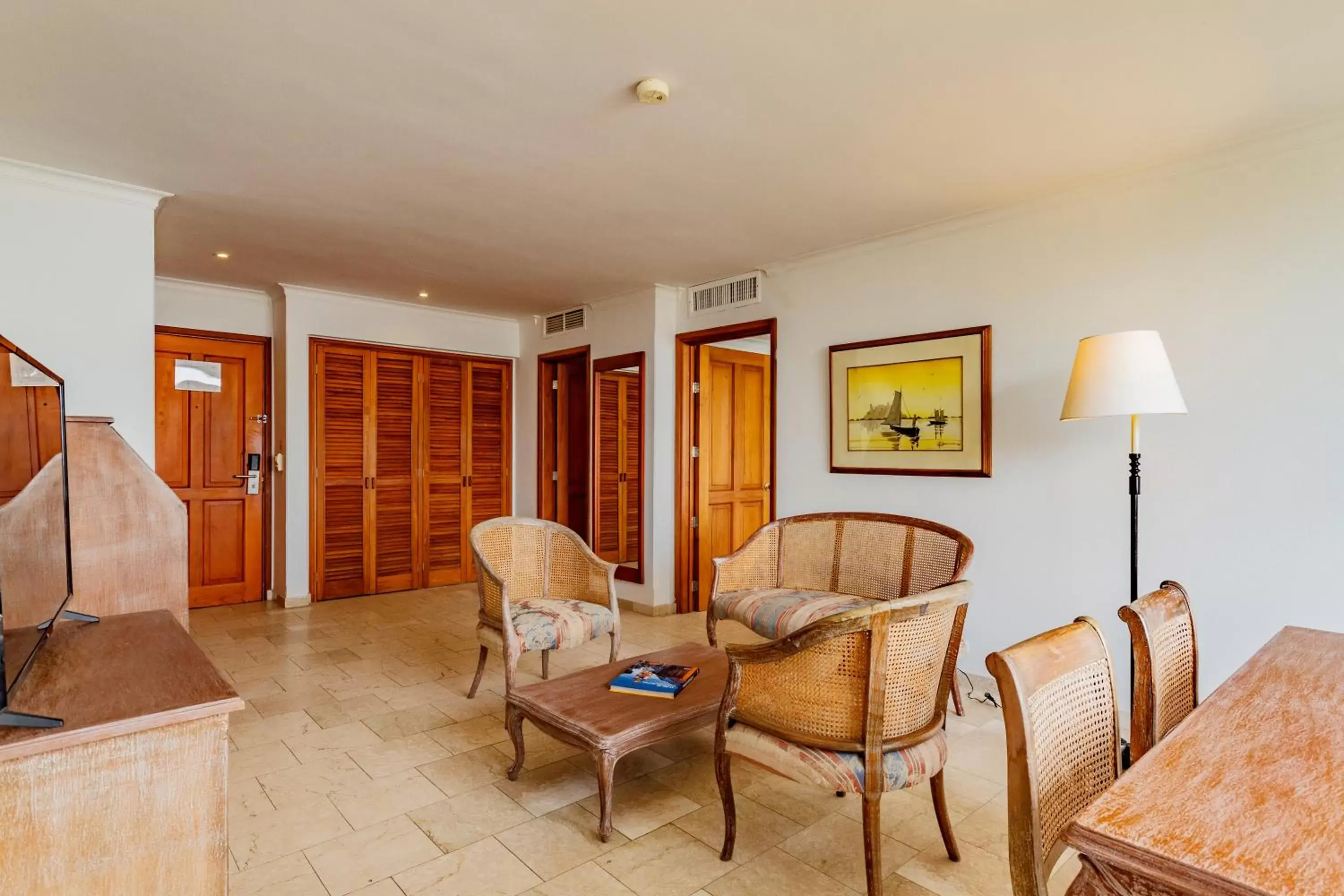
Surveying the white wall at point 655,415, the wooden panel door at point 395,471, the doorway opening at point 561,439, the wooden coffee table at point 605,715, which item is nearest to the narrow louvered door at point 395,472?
the wooden panel door at point 395,471

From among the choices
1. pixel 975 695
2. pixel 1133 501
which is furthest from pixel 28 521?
pixel 975 695

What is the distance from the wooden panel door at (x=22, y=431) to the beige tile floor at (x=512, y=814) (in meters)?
1.24

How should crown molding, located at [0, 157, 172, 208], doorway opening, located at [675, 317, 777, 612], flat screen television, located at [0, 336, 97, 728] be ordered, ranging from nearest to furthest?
flat screen television, located at [0, 336, 97, 728]
crown molding, located at [0, 157, 172, 208]
doorway opening, located at [675, 317, 777, 612]

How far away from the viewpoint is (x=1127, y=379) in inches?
102

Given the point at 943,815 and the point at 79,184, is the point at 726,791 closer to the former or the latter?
the point at 943,815

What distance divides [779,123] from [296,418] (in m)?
4.41

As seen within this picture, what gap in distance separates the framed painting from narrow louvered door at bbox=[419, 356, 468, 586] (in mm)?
3580

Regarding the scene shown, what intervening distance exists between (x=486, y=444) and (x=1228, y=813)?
20.0 ft

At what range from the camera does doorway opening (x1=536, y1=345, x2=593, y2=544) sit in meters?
6.17

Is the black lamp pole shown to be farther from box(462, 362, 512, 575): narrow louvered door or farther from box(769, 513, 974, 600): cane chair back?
box(462, 362, 512, 575): narrow louvered door

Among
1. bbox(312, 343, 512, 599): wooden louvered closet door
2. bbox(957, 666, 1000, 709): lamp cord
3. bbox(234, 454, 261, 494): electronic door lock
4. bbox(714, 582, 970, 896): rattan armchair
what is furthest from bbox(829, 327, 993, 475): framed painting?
bbox(234, 454, 261, 494): electronic door lock

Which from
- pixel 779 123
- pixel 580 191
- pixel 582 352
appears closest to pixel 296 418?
pixel 582 352

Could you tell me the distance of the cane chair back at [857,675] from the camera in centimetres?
A: 174

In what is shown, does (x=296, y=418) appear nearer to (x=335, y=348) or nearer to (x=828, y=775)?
(x=335, y=348)
